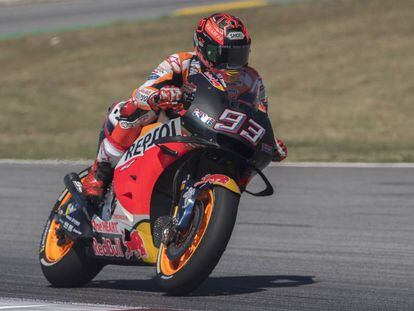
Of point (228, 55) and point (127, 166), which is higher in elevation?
point (228, 55)

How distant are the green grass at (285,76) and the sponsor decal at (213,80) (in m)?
8.06

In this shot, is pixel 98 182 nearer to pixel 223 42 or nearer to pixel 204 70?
pixel 204 70

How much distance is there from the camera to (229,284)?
6738 mm

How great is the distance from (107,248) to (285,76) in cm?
1512

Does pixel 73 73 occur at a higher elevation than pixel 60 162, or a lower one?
lower

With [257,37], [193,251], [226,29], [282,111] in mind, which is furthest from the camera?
[257,37]

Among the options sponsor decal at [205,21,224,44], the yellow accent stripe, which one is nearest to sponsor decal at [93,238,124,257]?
sponsor decal at [205,21,224,44]

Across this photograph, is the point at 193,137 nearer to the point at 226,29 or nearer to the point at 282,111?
the point at 226,29

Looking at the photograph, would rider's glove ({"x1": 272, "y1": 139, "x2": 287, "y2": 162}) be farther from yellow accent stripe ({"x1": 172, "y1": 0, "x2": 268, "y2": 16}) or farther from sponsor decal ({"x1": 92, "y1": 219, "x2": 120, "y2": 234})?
yellow accent stripe ({"x1": 172, "y1": 0, "x2": 268, "y2": 16})

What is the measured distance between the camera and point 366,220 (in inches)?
376

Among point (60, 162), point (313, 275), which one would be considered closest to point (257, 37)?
point (60, 162)

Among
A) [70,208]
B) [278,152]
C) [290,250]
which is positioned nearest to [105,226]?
[70,208]

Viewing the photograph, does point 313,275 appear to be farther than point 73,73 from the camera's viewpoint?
No

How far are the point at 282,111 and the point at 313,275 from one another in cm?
1187
